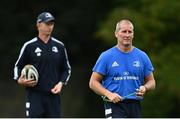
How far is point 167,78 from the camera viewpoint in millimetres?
24406

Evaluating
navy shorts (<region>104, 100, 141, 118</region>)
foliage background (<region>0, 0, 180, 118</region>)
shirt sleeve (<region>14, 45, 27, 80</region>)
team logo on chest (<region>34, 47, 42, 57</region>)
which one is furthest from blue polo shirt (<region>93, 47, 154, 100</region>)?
foliage background (<region>0, 0, 180, 118</region>)

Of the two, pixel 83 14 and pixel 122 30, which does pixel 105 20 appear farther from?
pixel 122 30

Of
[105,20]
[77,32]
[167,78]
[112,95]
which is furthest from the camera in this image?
[77,32]

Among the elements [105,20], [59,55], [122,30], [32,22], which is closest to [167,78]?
[105,20]

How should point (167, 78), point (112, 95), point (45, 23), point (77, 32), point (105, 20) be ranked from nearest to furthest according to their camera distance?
1. point (112, 95)
2. point (45, 23)
3. point (167, 78)
4. point (105, 20)
5. point (77, 32)

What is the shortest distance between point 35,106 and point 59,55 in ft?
2.87

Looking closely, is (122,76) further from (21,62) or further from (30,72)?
(21,62)

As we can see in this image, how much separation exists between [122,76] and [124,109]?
0.43m

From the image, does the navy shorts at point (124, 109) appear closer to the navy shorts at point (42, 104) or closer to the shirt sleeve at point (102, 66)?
the shirt sleeve at point (102, 66)

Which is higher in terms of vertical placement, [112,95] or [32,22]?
[32,22]

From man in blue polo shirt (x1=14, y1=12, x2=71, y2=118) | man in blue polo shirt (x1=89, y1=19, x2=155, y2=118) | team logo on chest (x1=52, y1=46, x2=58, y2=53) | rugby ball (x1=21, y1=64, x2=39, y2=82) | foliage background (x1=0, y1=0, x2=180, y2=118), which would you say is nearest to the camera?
man in blue polo shirt (x1=89, y1=19, x2=155, y2=118)

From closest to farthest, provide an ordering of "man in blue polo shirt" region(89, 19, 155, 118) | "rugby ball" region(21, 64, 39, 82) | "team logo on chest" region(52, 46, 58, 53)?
1. "man in blue polo shirt" region(89, 19, 155, 118)
2. "rugby ball" region(21, 64, 39, 82)
3. "team logo on chest" region(52, 46, 58, 53)

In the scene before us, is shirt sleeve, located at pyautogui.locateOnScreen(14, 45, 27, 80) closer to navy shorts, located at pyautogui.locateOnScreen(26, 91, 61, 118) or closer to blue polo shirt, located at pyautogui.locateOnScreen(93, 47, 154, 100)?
navy shorts, located at pyautogui.locateOnScreen(26, 91, 61, 118)

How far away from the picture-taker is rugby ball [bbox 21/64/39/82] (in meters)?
13.5
